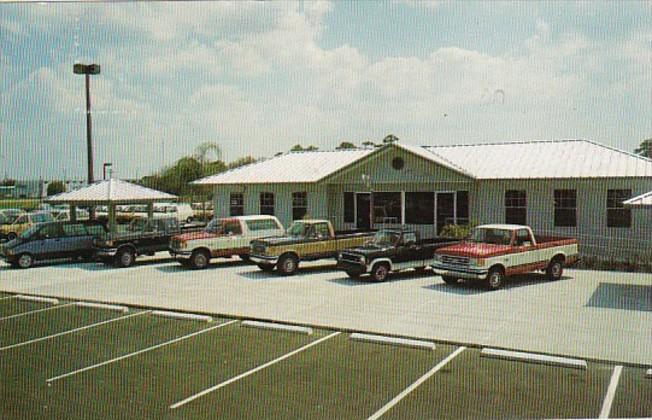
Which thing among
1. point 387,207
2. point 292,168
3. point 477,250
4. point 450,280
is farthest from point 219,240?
point 477,250

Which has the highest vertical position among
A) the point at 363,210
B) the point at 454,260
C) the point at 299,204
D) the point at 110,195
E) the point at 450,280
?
the point at 110,195

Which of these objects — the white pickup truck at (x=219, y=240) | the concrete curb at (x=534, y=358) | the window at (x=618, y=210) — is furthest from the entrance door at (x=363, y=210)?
the concrete curb at (x=534, y=358)

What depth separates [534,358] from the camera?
8.71 m

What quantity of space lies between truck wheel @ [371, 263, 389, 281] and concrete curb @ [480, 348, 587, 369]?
6694 mm

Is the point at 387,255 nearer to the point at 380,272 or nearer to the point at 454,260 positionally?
the point at 380,272

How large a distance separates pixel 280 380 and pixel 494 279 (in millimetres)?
7843

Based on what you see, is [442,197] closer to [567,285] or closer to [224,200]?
[567,285]

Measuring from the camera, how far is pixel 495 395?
23.8ft

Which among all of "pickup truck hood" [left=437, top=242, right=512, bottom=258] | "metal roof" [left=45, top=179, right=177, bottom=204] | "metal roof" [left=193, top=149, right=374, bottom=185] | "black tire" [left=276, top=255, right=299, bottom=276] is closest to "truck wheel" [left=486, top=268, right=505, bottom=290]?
"pickup truck hood" [left=437, top=242, right=512, bottom=258]

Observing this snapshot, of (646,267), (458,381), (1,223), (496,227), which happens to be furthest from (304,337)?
(1,223)

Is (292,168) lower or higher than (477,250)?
higher

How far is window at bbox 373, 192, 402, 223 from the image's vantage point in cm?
2298

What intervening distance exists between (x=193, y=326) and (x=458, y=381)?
5495 mm

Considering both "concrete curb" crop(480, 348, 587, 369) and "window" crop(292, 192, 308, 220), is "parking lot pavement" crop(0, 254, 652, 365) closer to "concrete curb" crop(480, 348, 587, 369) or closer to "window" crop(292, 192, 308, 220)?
"concrete curb" crop(480, 348, 587, 369)
